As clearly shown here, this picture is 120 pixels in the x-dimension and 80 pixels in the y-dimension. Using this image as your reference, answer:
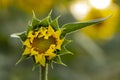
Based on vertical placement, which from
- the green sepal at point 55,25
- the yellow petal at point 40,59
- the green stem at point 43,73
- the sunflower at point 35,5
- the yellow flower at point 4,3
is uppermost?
the green sepal at point 55,25

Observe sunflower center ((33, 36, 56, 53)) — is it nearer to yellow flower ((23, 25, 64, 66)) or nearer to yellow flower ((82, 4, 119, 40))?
yellow flower ((23, 25, 64, 66))

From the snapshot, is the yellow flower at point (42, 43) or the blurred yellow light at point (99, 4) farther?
the blurred yellow light at point (99, 4)

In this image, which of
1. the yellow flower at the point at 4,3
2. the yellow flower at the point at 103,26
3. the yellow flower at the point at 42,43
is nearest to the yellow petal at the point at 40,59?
the yellow flower at the point at 42,43

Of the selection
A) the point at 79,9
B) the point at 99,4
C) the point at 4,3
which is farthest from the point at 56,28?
the point at 99,4

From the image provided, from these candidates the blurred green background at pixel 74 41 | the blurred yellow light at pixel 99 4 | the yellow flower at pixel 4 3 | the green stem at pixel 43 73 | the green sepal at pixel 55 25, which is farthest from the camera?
the blurred yellow light at pixel 99 4

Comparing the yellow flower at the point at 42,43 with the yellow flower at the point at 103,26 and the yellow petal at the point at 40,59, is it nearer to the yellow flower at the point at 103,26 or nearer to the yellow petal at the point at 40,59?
the yellow petal at the point at 40,59

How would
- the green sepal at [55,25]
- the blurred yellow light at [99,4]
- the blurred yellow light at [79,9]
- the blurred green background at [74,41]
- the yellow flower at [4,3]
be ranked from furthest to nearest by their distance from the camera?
the blurred yellow light at [99,4], the blurred yellow light at [79,9], the yellow flower at [4,3], the blurred green background at [74,41], the green sepal at [55,25]

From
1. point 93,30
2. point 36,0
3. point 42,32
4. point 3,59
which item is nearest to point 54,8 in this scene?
point 36,0

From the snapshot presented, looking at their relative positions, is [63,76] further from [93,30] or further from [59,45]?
[59,45]
